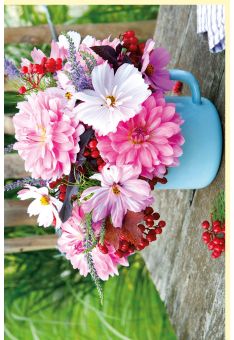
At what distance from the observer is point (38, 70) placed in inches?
34.7

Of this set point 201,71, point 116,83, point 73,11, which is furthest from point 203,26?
point 73,11

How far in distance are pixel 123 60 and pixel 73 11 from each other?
1.53 metres

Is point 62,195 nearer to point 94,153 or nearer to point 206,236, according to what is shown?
point 94,153

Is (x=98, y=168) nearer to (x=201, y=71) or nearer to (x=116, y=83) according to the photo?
(x=116, y=83)

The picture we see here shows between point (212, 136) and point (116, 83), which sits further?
point (212, 136)

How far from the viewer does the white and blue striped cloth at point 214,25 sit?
1017 mm

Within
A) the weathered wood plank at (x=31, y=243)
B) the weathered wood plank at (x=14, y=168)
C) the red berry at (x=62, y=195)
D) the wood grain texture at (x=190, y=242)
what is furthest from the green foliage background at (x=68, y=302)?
the red berry at (x=62, y=195)

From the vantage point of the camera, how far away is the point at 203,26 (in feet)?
3.71

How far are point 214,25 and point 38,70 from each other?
1.15ft

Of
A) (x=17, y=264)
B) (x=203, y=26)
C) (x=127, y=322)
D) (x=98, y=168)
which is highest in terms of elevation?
(x=203, y=26)

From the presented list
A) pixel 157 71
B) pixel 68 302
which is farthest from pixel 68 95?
pixel 68 302

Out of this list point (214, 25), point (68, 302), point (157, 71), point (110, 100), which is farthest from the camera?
point (68, 302)

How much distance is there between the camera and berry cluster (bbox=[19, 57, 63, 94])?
0.88 meters

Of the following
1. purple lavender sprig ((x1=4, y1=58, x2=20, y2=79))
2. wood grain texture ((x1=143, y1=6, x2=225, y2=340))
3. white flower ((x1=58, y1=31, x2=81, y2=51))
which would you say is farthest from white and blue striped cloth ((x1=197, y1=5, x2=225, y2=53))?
purple lavender sprig ((x1=4, y1=58, x2=20, y2=79))
